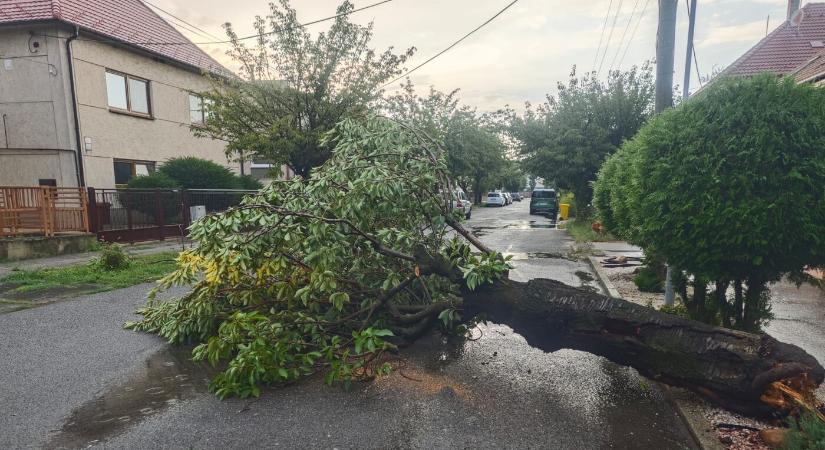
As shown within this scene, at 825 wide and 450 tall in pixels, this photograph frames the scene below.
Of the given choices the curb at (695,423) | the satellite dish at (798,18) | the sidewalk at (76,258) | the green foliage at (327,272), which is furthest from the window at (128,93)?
the satellite dish at (798,18)

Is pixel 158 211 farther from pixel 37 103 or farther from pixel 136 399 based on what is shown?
pixel 136 399

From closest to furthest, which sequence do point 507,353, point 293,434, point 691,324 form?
1. point 293,434
2. point 691,324
3. point 507,353

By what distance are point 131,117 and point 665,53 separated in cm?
1623

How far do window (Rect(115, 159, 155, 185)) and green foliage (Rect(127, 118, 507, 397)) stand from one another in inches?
495

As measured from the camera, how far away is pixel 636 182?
171 inches

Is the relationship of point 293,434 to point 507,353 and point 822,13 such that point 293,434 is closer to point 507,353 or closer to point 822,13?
point 507,353

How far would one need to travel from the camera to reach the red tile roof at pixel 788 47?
14.9 meters

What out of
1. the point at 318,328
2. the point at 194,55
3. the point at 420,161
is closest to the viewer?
the point at 318,328

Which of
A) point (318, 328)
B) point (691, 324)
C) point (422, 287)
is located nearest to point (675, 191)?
point (691, 324)

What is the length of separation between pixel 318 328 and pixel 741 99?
4.19 metres

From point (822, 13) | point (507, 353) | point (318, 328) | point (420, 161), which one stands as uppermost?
point (822, 13)

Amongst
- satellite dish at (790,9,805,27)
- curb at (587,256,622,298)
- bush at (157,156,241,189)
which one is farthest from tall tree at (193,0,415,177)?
satellite dish at (790,9,805,27)

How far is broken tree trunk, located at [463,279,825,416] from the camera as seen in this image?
9.10 ft

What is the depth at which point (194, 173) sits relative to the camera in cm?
1535
